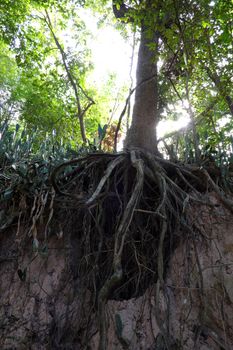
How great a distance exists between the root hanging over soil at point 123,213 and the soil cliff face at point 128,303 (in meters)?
0.10

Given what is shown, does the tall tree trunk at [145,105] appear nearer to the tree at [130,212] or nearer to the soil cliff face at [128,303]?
the tree at [130,212]

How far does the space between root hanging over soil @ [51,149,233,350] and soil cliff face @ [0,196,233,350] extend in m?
0.10

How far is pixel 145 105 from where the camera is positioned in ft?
10.3

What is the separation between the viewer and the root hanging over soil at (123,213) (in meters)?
2.25

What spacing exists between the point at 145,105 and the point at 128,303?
77.8 inches

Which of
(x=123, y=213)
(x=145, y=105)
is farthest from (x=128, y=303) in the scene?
(x=145, y=105)

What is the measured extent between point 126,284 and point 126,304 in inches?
7.2

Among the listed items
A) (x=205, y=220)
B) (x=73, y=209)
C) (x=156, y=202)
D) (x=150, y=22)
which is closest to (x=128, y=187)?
(x=156, y=202)

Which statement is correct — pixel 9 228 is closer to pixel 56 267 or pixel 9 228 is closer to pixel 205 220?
pixel 56 267

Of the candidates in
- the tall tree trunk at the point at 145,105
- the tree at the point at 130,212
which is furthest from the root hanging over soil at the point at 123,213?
the tall tree trunk at the point at 145,105

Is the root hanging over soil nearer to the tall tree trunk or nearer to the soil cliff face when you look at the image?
the soil cliff face

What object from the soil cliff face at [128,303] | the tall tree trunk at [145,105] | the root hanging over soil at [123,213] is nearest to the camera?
the soil cliff face at [128,303]

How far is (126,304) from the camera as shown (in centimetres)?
217

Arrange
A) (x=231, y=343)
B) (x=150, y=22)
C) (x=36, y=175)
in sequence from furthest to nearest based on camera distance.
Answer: (x=150, y=22) → (x=36, y=175) → (x=231, y=343)
